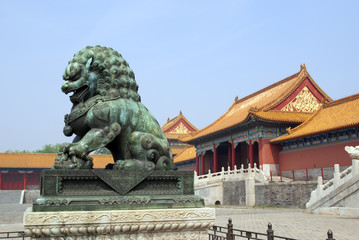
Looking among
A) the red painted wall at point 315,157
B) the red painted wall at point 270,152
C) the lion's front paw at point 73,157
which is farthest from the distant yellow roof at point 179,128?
the lion's front paw at point 73,157

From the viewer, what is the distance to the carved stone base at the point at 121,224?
3.22 m

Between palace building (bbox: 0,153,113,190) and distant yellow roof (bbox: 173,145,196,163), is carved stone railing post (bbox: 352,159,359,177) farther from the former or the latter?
palace building (bbox: 0,153,113,190)

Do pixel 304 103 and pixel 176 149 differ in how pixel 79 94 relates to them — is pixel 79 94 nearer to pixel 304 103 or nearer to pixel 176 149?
pixel 304 103

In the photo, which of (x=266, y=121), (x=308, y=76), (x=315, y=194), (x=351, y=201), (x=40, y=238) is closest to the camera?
(x=40, y=238)

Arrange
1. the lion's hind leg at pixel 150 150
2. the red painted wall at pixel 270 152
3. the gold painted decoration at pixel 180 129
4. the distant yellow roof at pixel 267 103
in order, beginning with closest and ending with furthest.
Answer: the lion's hind leg at pixel 150 150
the red painted wall at pixel 270 152
the distant yellow roof at pixel 267 103
the gold painted decoration at pixel 180 129

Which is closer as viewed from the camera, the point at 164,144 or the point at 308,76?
the point at 164,144

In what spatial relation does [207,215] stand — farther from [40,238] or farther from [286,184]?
[286,184]

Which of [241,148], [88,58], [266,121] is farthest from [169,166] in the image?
[241,148]

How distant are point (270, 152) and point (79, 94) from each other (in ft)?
71.5

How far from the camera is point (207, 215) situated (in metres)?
3.69

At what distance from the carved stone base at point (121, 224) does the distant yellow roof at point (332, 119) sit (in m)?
16.5

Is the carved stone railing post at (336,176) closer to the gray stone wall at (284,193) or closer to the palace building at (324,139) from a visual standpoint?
the gray stone wall at (284,193)

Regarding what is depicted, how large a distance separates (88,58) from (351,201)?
12.2 metres

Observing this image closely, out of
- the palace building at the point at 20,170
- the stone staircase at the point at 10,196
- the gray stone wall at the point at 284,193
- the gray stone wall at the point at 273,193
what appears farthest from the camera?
the palace building at the point at 20,170
